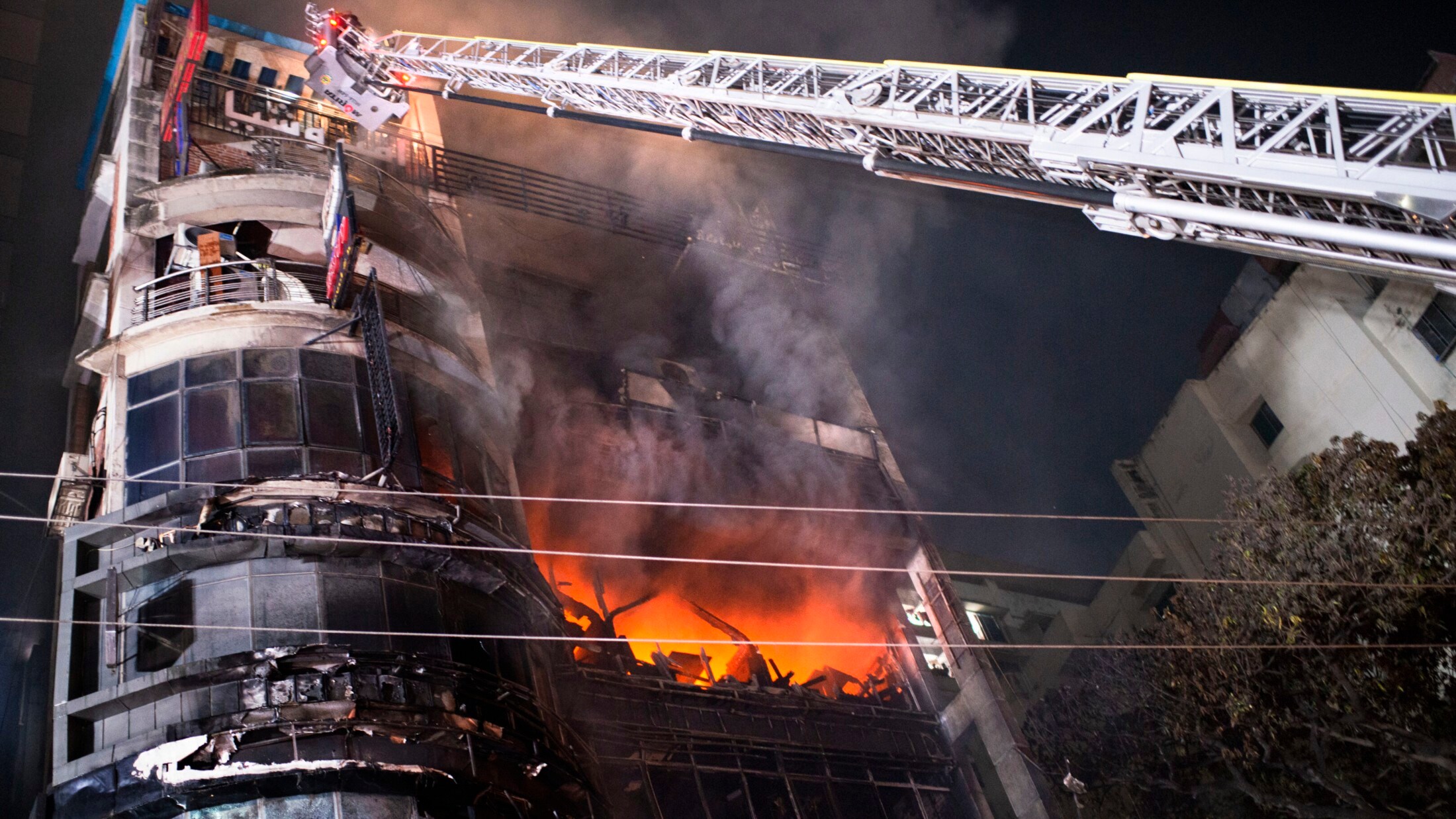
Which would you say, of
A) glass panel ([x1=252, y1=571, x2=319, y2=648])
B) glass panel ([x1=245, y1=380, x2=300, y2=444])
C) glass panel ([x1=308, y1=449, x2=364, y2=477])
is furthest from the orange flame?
glass panel ([x1=252, y1=571, x2=319, y2=648])

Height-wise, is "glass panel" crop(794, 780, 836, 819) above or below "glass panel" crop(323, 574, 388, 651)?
below

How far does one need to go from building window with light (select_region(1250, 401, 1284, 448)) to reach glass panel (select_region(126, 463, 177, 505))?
29.1 metres

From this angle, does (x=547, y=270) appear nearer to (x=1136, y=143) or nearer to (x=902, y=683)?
(x=902, y=683)

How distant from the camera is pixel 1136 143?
12.7m

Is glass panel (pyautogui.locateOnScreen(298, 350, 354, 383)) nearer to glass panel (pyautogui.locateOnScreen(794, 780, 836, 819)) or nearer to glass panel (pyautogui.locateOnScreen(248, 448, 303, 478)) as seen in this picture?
glass panel (pyautogui.locateOnScreen(248, 448, 303, 478))

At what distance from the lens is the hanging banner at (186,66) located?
74.5ft

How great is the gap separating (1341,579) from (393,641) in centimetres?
1643

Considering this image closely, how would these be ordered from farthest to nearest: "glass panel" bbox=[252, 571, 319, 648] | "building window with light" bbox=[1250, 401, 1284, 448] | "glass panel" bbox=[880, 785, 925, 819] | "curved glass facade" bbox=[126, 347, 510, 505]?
1. "building window with light" bbox=[1250, 401, 1284, 448]
2. "glass panel" bbox=[880, 785, 925, 819]
3. "curved glass facade" bbox=[126, 347, 510, 505]
4. "glass panel" bbox=[252, 571, 319, 648]

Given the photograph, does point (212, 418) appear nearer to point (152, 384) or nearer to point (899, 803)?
point (152, 384)

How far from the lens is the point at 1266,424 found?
105 ft

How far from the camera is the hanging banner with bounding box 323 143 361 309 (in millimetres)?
18484

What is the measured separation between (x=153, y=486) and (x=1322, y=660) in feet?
67.3

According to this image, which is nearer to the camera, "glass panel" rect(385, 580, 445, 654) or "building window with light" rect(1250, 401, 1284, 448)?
"glass panel" rect(385, 580, 445, 654)

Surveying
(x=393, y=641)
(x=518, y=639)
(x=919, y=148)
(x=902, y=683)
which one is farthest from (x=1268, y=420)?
(x=393, y=641)
